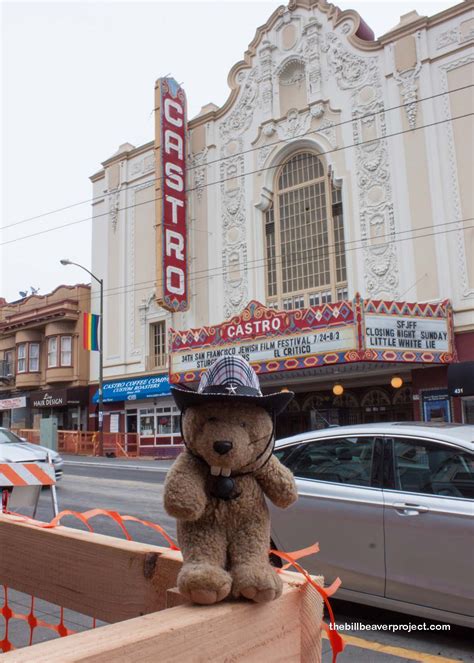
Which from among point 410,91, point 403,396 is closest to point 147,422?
point 403,396

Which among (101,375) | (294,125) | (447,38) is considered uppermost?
(447,38)

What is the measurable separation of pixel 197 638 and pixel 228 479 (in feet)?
1.50

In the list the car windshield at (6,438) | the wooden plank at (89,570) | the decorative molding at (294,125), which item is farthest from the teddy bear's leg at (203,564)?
the decorative molding at (294,125)

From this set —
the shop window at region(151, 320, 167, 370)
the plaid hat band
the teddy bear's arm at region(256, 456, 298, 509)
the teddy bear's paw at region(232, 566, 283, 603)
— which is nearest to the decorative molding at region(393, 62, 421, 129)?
the shop window at region(151, 320, 167, 370)

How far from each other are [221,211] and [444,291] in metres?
10.7

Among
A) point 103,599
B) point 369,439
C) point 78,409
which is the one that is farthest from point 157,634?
point 78,409

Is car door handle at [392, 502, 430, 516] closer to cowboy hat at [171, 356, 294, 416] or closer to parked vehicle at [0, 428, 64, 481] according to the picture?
cowboy hat at [171, 356, 294, 416]

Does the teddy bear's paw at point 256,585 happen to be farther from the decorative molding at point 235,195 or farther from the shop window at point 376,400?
the decorative molding at point 235,195

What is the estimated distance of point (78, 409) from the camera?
3250 cm

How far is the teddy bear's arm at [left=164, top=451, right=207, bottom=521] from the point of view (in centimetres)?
152

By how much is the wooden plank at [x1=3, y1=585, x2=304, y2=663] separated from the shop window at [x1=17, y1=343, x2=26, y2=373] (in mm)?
36135

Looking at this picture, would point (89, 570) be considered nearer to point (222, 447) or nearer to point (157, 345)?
point (222, 447)

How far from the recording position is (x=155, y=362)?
28.2m

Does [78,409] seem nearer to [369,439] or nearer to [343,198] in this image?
[343,198]
